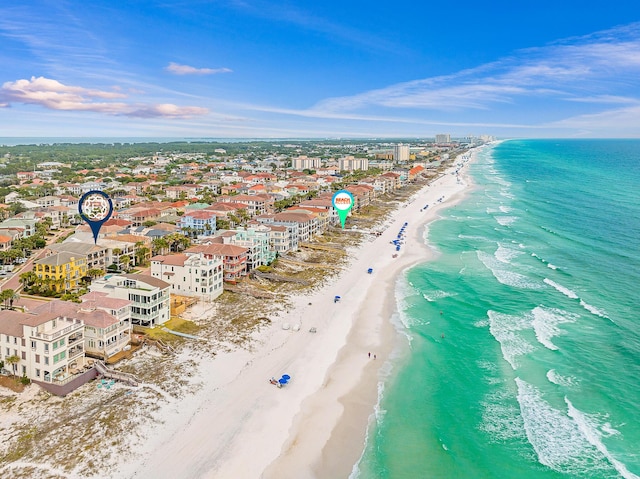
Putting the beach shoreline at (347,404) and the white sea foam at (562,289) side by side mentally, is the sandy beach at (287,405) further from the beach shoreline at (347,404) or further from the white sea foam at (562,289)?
the white sea foam at (562,289)

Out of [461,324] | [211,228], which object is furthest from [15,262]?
[461,324]

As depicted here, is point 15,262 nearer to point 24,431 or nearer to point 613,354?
point 24,431

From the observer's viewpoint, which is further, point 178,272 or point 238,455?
point 178,272

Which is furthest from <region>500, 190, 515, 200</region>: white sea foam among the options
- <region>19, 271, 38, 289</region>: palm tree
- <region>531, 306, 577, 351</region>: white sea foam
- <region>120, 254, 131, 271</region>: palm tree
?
<region>19, 271, 38, 289</region>: palm tree

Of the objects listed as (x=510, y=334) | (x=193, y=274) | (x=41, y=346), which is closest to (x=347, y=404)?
(x=510, y=334)

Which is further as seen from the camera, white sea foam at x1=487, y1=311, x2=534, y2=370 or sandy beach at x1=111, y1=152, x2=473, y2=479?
white sea foam at x1=487, y1=311, x2=534, y2=370

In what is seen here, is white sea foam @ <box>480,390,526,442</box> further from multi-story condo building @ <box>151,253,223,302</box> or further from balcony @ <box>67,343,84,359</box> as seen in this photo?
multi-story condo building @ <box>151,253,223,302</box>
